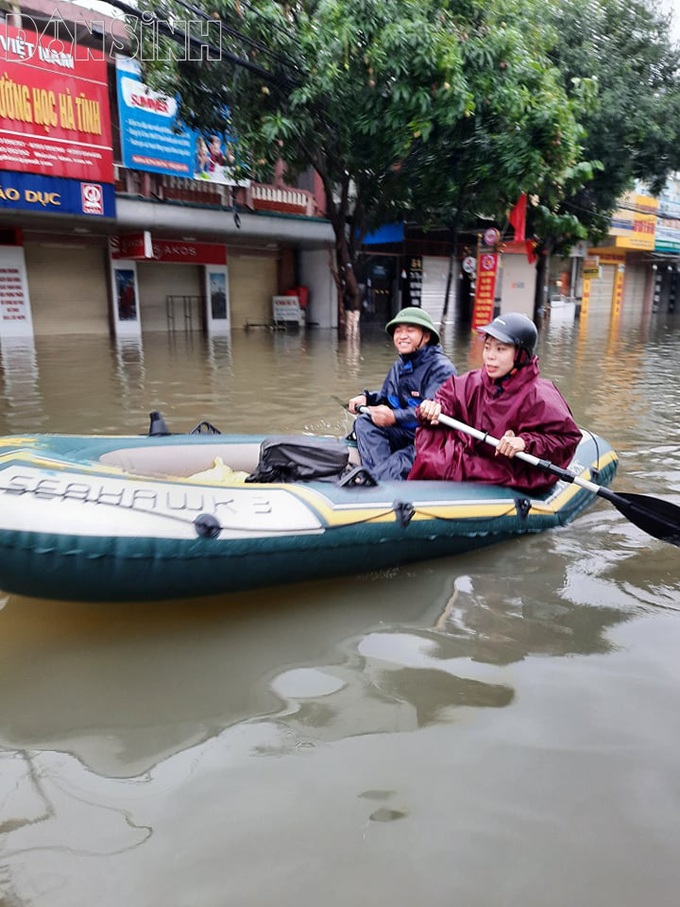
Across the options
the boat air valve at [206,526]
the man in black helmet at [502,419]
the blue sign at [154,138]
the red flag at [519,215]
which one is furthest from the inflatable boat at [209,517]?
the blue sign at [154,138]

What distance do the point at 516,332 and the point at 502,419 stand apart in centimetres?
45

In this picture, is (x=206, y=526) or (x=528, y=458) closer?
(x=206, y=526)

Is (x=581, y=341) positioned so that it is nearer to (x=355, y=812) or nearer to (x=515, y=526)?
(x=515, y=526)

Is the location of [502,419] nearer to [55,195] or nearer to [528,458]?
[528,458]

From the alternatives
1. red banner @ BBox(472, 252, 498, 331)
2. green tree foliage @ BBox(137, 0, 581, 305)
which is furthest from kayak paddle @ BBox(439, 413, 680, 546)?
red banner @ BBox(472, 252, 498, 331)

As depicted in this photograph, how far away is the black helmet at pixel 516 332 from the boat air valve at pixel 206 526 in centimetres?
156

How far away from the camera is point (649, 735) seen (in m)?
2.07

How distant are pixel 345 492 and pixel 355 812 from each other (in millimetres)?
1452

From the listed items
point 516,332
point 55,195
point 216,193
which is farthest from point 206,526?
point 216,193

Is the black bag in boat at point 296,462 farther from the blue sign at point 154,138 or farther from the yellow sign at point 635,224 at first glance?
the yellow sign at point 635,224

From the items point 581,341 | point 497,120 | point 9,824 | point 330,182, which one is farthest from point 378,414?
point 581,341

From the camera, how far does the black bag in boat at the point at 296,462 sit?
344 centimetres

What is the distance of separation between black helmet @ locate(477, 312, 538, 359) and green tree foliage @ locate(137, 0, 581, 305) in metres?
5.90

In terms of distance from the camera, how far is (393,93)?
27.6 ft
